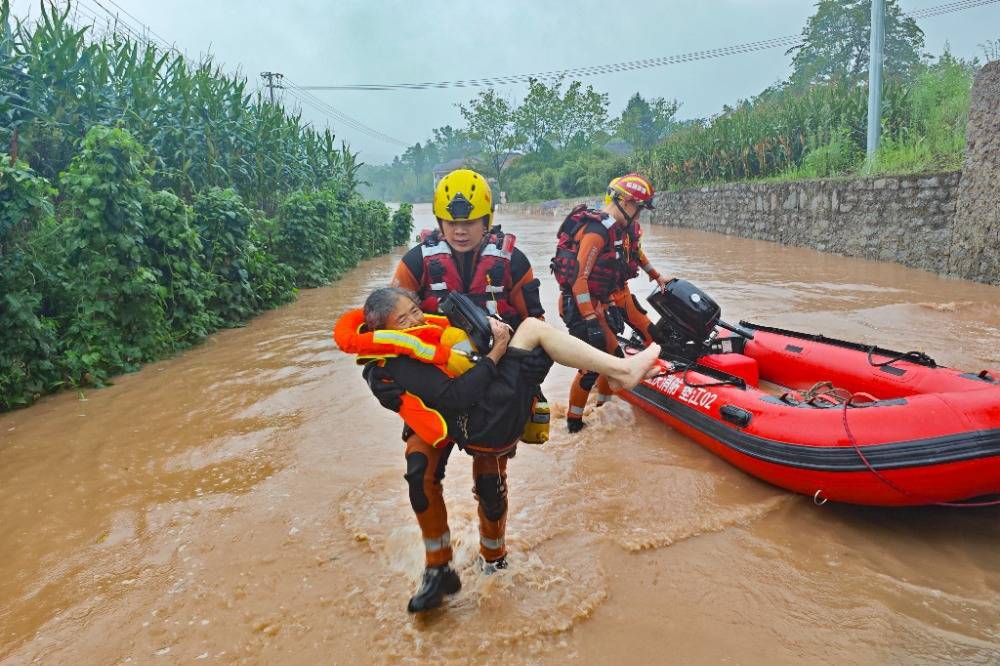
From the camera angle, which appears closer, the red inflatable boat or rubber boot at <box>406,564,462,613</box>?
rubber boot at <box>406,564,462,613</box>

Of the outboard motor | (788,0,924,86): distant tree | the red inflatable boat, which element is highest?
(788,0,924,86): distant tree

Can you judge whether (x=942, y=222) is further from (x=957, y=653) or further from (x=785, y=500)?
(x=957, y=653)

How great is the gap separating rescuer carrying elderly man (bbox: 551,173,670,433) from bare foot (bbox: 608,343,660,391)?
1.82 meters

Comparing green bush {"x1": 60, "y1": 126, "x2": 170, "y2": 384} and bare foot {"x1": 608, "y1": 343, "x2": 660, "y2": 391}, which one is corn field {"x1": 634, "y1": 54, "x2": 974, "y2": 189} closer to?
bare foot {"x1": 608, "y1": 343, "x2": 660, "y2": 391}

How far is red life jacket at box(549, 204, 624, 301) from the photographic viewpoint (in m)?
4.44

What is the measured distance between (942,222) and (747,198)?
7.61m

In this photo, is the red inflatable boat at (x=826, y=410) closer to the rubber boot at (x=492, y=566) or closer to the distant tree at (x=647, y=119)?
the rubber boot at (x=492, y=566)

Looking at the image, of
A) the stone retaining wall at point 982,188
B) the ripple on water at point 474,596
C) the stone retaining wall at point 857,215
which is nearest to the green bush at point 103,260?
the ripple on water at point 474,596

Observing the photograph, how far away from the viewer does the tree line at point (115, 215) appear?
17.6ft

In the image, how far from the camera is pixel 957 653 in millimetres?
2246

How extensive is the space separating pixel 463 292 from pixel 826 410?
2.02 metres

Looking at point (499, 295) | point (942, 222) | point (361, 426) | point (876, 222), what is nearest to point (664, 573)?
point (499, 295)

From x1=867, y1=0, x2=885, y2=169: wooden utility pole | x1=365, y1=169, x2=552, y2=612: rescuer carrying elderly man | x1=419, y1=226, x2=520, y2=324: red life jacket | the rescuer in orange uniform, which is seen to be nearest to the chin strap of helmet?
x1=365, y1=169, x2=552, y2=612: rescuer carrying elderly man

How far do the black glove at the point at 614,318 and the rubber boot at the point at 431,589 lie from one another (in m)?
2.53
